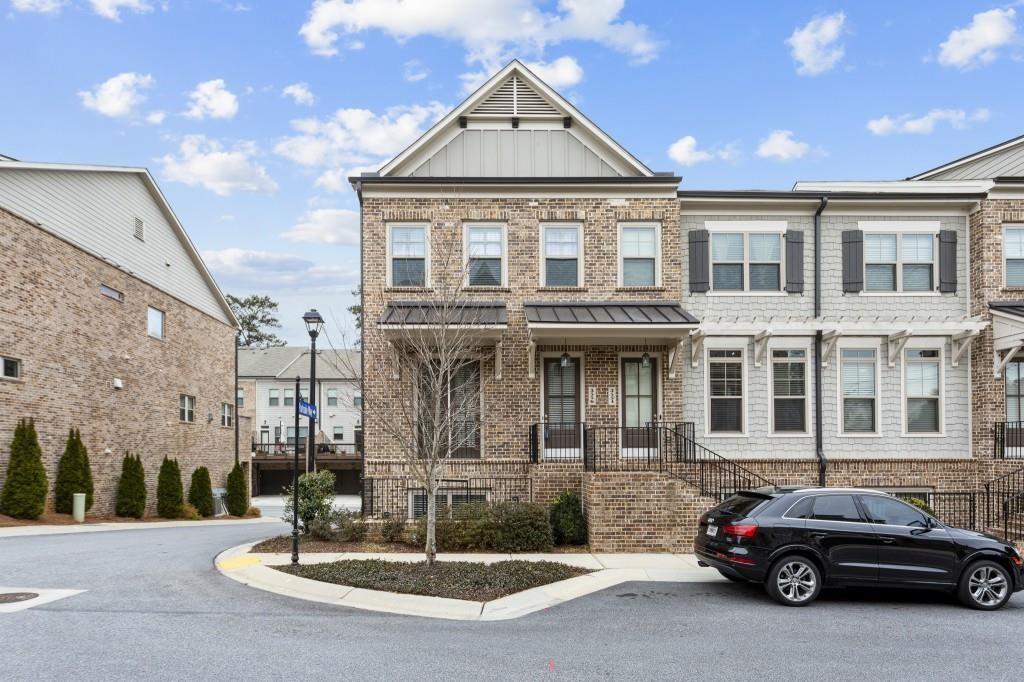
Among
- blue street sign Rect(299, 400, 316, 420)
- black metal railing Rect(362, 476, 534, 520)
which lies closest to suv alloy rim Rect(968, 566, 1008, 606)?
black metal railing Rect(362, 476, 534, 520)

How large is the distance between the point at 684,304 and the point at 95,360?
17.4 m

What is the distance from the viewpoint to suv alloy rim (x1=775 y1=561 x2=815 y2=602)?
1038 cm

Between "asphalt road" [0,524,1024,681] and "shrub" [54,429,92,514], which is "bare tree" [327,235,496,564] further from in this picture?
"shrub" [54,429,92,514]

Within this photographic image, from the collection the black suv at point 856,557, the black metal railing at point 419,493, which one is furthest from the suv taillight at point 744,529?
the black metal railing at point 419,493

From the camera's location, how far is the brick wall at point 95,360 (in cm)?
2038

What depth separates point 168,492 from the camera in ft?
88.3

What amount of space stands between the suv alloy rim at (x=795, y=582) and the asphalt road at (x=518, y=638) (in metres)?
0.25

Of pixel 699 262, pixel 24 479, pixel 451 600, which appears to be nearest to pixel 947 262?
pixel 699 262

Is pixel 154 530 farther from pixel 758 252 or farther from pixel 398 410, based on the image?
pixel 758 252

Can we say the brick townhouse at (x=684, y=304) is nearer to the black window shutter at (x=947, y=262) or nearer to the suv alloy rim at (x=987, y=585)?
the black window shutter at (x=947, y=262)

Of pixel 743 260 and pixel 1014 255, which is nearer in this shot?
pixel 1014 255

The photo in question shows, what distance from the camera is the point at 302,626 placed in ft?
29.5

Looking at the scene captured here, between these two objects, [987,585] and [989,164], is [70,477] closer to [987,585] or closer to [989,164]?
[987,585]

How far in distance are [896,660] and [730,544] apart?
9.32 ft
